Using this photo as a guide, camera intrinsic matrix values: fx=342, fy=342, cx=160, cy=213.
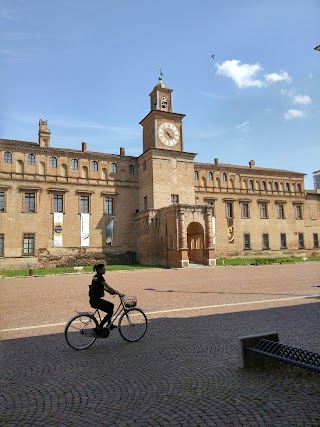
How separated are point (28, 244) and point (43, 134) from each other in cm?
1239

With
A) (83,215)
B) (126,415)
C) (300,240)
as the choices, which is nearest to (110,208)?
(83,215)

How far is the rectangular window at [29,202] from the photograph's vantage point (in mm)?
36781

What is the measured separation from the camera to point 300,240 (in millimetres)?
52312

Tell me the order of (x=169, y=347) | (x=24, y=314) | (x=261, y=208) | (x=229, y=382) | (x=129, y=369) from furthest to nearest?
(x=261, y=208) < (x=24, y=314) < (x=169, y=347) < (x=129, y=369) < (x=229, y=382)

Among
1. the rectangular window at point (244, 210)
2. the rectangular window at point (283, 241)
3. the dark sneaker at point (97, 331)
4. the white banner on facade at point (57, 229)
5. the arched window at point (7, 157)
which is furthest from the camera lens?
the rectangular window at point (283, 241)

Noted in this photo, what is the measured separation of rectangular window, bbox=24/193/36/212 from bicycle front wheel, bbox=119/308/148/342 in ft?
105

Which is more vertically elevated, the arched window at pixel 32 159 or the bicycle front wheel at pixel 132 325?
the arched window at pixel 32 159

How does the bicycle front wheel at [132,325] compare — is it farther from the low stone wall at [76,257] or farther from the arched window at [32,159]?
the arched window at [32,159]

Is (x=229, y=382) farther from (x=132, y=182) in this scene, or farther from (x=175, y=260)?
(x=132, y=182)

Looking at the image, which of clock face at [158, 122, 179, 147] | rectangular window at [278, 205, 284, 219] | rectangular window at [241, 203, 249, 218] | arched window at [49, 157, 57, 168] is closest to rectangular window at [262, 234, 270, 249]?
rectangular window at [241, 203, 249, 218]

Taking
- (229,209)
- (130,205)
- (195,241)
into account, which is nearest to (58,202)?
(130,205)

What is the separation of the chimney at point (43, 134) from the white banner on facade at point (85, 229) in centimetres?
912

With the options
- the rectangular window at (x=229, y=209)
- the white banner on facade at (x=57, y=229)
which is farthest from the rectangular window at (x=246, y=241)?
the white banner on facade at (x=57, y=229)

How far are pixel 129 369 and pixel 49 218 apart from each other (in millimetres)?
33792
